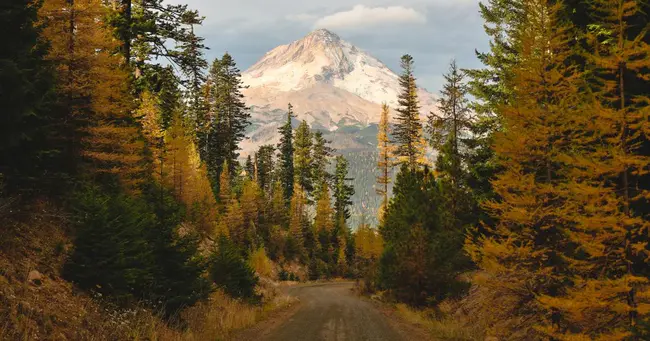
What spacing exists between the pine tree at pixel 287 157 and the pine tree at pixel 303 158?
9.15 feet

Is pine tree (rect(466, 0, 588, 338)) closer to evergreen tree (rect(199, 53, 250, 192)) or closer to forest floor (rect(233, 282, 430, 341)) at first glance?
forest floor (rect(233, 282, 430, 341))

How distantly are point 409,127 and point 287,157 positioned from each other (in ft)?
115

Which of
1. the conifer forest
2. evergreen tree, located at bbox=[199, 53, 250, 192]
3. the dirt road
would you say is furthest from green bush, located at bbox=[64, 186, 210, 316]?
evergreen tree, located at bbox=[199, 53, 250, 192]

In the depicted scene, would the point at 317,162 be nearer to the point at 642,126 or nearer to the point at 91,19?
the point at 91,19

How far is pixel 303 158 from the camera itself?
7188 cm

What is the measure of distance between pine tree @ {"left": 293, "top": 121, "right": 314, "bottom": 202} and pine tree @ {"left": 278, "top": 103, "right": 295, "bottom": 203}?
2.79 m

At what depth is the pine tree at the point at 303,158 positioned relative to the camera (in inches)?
2825

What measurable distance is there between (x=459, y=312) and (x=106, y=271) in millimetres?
14371

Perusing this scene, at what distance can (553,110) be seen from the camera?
12.6 m

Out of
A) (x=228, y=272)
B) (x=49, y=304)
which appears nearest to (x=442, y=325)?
(x=228, y=272)

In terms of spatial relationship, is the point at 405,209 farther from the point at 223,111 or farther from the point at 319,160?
the point at 319,160

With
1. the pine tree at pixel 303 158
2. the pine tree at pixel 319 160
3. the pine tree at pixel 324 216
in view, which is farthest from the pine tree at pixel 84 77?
the pine tree at pixel 319 160

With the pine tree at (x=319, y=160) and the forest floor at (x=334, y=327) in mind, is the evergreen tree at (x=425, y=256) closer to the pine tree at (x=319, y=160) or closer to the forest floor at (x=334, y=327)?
the forest floor at (x=334, y=327)

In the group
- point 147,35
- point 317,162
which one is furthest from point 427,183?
point 317,162
